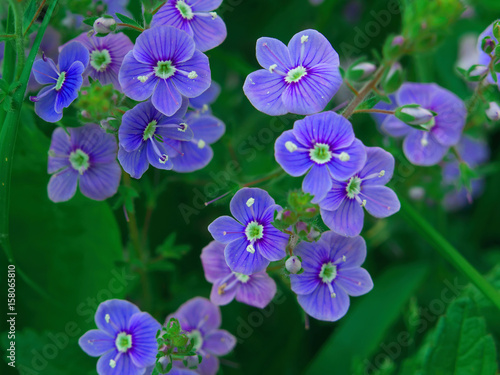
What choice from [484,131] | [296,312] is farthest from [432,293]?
[484,131]

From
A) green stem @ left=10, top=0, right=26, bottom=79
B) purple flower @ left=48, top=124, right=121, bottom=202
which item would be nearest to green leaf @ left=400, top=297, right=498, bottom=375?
purple flower @ left=48, top=124, right=121, bottom=202

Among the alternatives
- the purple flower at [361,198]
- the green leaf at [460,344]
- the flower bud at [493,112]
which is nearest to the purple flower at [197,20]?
the purple flower at [361,198]

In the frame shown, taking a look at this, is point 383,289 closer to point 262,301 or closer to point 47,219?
point 262,301

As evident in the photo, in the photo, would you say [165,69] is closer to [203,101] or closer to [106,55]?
[106,55]

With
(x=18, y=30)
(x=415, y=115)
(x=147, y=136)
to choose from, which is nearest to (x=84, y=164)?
(x=147, y=136)

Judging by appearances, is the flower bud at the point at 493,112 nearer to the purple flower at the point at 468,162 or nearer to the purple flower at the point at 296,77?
the purple flower at the point at 296,77

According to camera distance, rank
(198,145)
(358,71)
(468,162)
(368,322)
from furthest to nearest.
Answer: (468,162) → (368,322) → (198,145) → (358,71)
